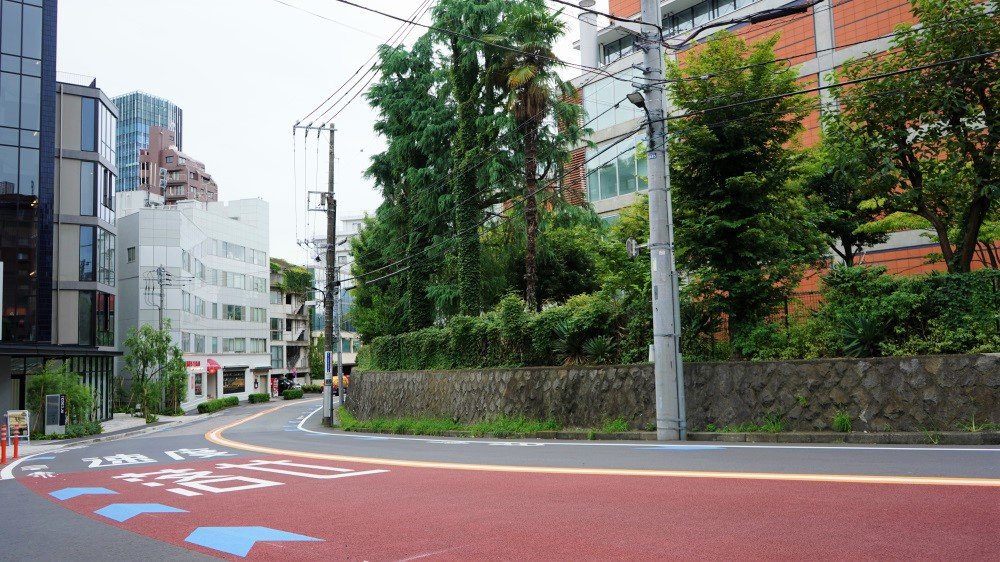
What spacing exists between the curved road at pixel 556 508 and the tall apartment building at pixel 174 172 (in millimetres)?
123479

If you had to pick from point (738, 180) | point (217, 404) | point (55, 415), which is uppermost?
point (738, 180)

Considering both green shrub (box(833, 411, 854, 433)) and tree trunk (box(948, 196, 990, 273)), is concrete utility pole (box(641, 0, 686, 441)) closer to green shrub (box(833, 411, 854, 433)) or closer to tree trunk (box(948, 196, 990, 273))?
green shrub (box(833, 411, 854, 433))

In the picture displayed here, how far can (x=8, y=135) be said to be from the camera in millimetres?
38438

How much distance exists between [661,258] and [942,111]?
257 inches

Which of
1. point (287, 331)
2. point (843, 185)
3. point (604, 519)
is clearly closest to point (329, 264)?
point (843, 185)

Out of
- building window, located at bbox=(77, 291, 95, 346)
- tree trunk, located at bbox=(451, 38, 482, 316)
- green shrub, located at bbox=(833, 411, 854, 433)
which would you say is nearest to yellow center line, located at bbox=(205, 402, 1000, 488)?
green shrub, located at bbox=(833, 411, 854, 433)

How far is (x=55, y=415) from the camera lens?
35625 millimetres

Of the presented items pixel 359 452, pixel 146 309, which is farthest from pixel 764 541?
pixel 146 309

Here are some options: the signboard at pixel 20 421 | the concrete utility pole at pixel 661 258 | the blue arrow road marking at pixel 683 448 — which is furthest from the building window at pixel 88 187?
the blue arrow road marking at pixel 683 448

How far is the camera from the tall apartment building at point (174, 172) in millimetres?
127750

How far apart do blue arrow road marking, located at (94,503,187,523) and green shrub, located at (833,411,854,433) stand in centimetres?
1160

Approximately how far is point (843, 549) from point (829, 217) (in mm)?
21192

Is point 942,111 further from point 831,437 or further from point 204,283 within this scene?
point 204,283

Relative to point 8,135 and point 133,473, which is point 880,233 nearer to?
point 133,473
